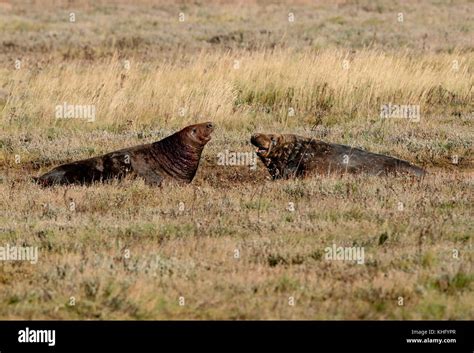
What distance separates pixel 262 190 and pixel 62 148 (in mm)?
4584

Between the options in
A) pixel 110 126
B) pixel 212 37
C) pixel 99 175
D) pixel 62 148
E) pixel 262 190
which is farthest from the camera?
pixel 212 37

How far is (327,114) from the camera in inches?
746

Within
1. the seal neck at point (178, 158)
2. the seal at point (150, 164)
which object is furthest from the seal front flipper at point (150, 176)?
the seal neck at point (178, 158)

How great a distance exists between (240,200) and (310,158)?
8.17 feet

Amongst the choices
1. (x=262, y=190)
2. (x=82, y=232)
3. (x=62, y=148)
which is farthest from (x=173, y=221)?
(x=62, y=148)

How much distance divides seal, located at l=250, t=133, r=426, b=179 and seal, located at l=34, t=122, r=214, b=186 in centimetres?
91

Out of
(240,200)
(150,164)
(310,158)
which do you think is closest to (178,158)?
(150,164)

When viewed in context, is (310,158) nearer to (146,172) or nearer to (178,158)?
(178,158)

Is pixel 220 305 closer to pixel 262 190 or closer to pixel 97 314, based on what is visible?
pixel 97 314

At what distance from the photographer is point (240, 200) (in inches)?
465

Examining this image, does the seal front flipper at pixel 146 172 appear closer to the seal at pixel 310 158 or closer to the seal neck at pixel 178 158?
the seal neck at pixel 178 158

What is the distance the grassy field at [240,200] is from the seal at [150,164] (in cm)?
30

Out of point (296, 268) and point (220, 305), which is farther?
point (296, 268)
